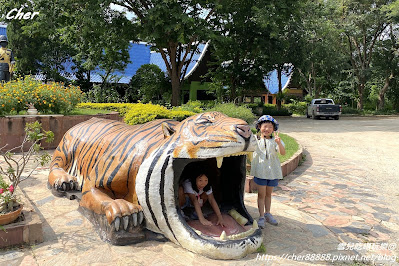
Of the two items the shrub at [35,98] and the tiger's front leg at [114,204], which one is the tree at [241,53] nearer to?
the shrub at [35,98]

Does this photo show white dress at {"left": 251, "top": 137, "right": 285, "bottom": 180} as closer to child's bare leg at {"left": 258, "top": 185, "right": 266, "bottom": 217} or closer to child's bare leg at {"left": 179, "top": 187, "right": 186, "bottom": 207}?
child's bare leg at {"left": 258, "top": 185, "right": 266, "bottom": 217}

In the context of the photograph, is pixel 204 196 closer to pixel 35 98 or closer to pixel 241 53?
pixel 35 98

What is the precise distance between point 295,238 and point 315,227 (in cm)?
55

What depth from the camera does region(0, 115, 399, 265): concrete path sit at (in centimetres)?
308

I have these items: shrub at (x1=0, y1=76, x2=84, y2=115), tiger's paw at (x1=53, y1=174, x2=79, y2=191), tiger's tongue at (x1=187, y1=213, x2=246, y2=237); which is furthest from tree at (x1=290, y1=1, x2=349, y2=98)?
tiger's tongue at (x1=187, y1=213, x2=246, y2=237)

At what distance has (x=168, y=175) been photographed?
121 inches

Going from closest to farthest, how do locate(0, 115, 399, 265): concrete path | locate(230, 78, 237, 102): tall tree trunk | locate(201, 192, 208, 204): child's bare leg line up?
locate(0, 115, 399, 265): concrete path, locate(201, 192, 208, 204): child's bare leg, locate(230, 78, 237, 102): tall tree trunk

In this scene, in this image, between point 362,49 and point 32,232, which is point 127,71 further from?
point 32,232

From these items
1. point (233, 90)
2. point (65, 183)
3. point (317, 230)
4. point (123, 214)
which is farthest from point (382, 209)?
point (233, 90)

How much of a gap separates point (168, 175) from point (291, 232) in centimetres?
172

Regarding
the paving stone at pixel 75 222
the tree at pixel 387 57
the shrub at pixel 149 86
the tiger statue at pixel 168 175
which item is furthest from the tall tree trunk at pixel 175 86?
the tree at pixel 387 57

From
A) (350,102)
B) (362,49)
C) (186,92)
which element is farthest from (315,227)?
(350,102)

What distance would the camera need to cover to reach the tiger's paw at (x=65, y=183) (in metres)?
4.57

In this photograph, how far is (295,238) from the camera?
371 cm
